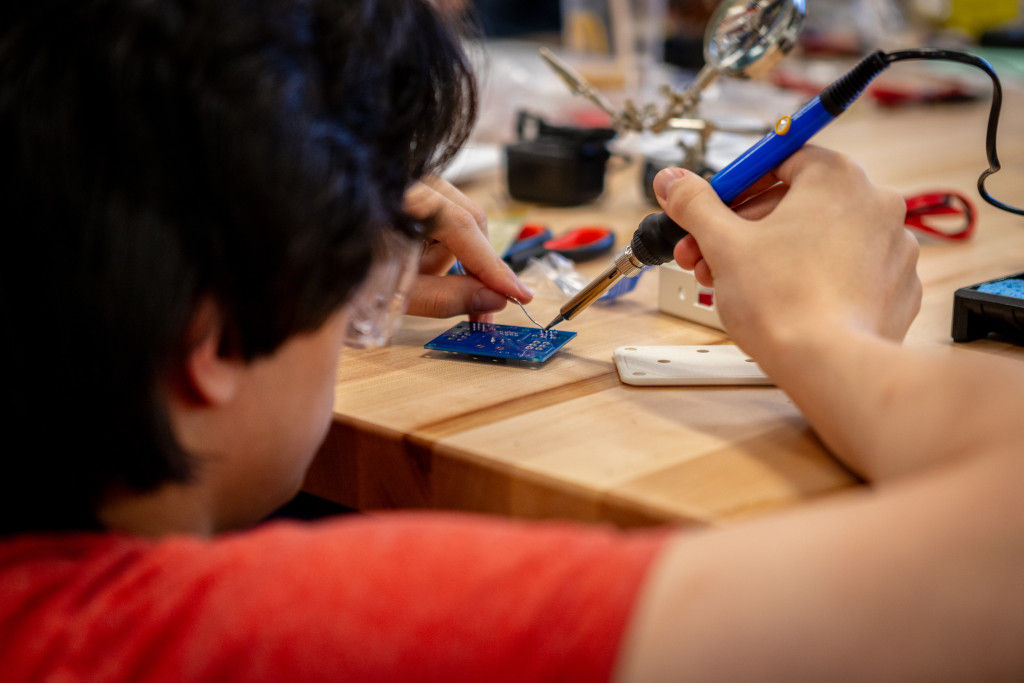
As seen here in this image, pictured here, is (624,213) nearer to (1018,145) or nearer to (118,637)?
(1018,145)

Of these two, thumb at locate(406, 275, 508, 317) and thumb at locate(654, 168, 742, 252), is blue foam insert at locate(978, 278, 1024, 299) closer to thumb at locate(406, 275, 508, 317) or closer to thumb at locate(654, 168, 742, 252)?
thumb at locate(654, 168, 742, 252)

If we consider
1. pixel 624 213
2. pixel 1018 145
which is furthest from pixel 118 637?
pixel 1018 145

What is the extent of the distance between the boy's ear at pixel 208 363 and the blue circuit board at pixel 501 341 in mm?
235

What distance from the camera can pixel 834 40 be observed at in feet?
8.15

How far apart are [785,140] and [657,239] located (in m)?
0.10

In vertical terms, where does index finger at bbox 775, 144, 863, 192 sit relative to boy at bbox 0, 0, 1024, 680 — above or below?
above

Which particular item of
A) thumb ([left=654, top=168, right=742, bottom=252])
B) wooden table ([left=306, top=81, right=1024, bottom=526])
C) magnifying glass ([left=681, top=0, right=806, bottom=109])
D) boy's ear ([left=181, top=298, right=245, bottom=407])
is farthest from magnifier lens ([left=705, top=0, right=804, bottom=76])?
boy's ear ([left=181, top=298, right=245, bottom=407])

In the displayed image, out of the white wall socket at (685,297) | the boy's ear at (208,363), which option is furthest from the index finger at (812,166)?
the boy's ear at (208,363)

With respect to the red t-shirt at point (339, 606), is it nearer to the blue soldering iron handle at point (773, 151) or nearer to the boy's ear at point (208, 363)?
the boy's ear at point (208, 363)

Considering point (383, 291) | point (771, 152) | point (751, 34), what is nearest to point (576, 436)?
point (383, 291)

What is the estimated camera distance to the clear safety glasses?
50 cm

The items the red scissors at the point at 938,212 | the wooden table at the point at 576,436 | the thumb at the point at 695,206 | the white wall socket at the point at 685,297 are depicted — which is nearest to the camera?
the wooden table at the point at 576,436

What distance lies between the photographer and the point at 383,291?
0.54 metres

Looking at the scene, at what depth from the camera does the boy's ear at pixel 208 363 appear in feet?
1.38
